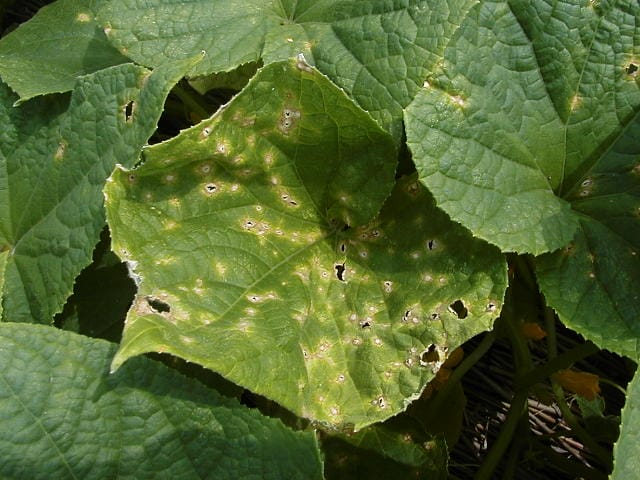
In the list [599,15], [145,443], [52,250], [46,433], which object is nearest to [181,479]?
[145,443]

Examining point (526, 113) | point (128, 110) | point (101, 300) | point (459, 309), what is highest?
point (526, 113)

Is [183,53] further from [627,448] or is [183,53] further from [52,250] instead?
[627,448]

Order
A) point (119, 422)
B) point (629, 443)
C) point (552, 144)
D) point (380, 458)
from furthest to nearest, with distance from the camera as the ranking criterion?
point (380, 458) → point (552, 144) → point (119, 422) → point (629, 443)

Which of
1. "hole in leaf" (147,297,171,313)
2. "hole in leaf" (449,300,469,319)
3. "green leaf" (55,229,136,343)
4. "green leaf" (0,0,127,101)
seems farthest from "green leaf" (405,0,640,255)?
"green leaf" (0,0,127,101)

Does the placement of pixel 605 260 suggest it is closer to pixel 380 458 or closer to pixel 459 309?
pixel 459 309

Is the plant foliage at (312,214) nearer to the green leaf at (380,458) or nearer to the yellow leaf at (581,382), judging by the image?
the green leaf at (380,458)

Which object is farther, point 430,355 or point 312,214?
point 312,214

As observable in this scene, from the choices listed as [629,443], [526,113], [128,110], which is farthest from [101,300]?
[629,443]
